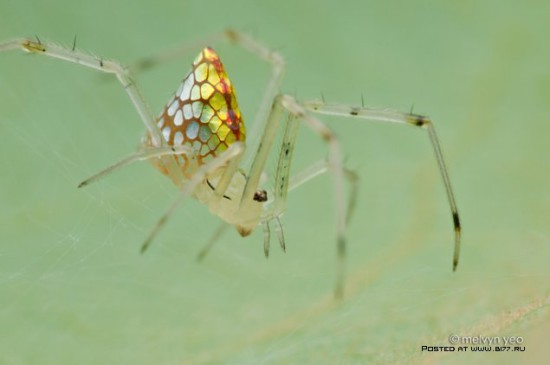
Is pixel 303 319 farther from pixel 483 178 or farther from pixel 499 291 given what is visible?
pixel 483 178

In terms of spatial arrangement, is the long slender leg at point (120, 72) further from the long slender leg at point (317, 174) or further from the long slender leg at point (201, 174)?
the long slender leg at point (317, 174)

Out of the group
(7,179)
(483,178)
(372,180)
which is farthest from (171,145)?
(483,178)

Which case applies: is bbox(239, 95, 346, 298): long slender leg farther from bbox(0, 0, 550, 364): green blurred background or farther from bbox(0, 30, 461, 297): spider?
bbox(0, 0, 550, 364): green blurred background

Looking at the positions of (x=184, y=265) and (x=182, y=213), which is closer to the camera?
(x=184, y=265)

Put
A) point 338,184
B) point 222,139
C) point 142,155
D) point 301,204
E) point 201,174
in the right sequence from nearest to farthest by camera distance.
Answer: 1. point 338,184
2. point 201,174
3. point 142,155
4. point 222,139
5. point 301,204

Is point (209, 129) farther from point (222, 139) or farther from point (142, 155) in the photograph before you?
point (142, 155)

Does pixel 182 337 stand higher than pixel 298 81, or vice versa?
pixel 298 81

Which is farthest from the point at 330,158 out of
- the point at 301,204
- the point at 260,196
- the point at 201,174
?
the point at 301,204

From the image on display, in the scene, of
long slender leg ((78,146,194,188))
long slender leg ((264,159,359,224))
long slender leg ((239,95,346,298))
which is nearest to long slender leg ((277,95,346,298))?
long slender leg ((239,95,346,298))
